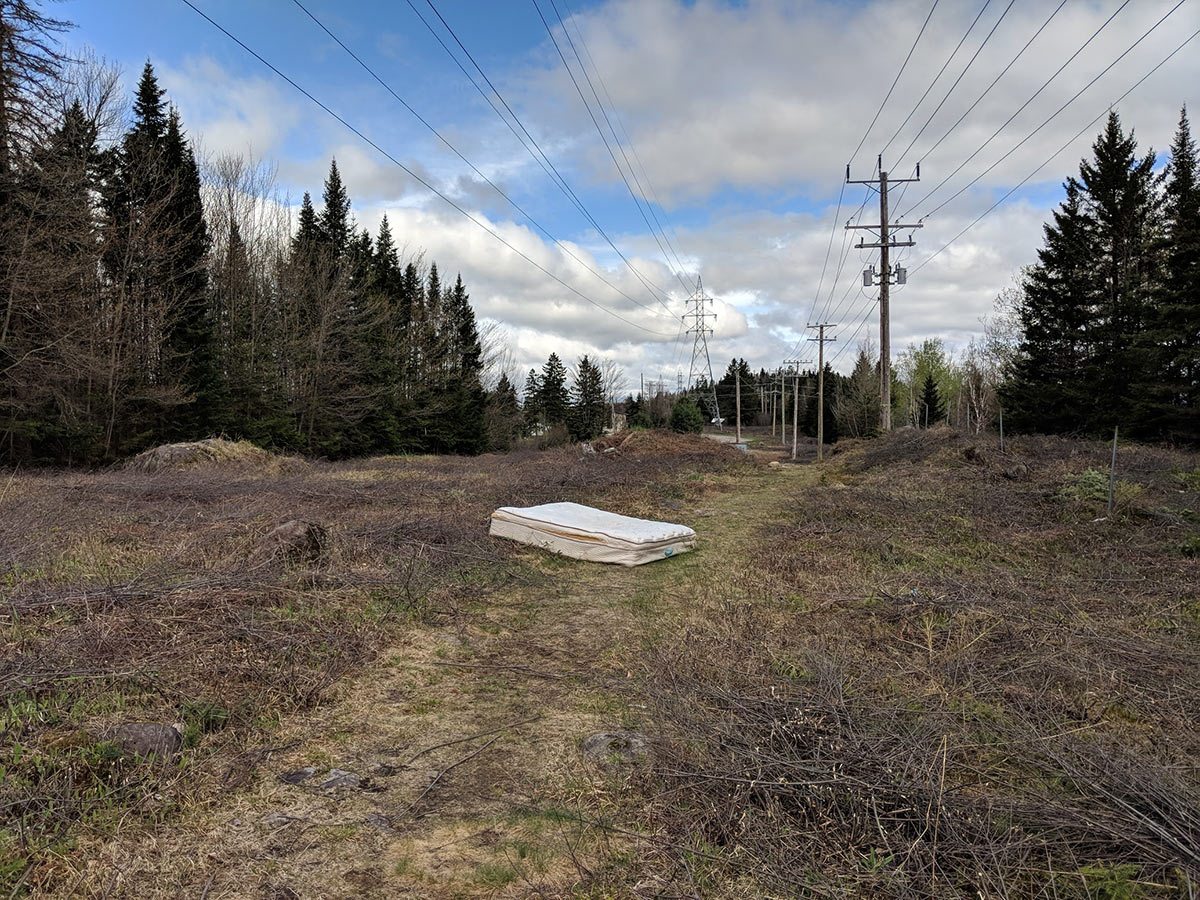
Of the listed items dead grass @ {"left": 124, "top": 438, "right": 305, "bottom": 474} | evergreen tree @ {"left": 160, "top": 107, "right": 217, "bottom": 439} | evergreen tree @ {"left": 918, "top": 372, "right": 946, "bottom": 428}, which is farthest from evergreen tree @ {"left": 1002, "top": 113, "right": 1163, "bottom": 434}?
evergreen tree @ {"left": 160, "top": 107, "right": 217, "bottom": 439}

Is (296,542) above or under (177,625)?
above

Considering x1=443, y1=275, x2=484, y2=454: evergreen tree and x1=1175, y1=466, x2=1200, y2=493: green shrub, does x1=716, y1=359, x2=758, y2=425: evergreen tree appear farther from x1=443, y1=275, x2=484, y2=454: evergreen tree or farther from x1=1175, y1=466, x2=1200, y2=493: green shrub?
x1=1175, y1=466, x2=1200, y2=493: green shrub

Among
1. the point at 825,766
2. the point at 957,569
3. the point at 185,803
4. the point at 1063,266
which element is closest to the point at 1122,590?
the point at 957,569

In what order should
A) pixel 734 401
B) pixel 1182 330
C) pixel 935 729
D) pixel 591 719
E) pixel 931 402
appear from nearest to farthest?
pixel 935 729, pixel 591 719, pixel 1182 330, pixel 931 402, pixel 734 401

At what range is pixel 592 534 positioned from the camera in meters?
8.56

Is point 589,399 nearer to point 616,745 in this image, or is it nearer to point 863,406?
point 863,406

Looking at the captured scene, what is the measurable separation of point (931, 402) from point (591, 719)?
62.5 metres

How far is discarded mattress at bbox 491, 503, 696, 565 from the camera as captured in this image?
8.45 m

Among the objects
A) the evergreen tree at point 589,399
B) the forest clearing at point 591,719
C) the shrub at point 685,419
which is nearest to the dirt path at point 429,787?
the forest clearing at point 591,719

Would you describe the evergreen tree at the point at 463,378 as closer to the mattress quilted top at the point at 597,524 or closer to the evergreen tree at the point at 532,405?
the evergreen tree at the point at 532,405

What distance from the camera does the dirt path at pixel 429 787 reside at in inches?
97.4

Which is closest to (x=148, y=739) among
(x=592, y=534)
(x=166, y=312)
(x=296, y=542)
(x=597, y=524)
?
(x=296, y=542)

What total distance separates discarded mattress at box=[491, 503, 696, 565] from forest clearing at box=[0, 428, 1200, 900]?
496mm

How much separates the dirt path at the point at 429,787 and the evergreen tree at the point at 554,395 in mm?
55503
